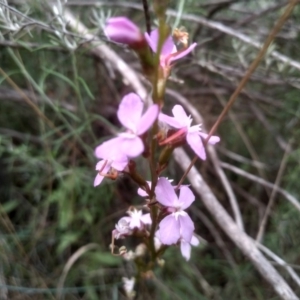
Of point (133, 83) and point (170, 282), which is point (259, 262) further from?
point (133, 83)

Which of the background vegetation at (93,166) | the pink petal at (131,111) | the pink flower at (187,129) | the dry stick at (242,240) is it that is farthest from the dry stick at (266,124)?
the pink petal at (131,111)

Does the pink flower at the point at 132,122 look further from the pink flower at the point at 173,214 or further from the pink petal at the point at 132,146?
the pink flower at the point at 173,214

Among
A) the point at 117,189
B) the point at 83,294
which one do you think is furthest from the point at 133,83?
the point at 83,294

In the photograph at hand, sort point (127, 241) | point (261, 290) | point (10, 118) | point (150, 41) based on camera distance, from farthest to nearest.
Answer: point (10, 118) < point (127, 241) < point (261, 290) < point (150, 41)

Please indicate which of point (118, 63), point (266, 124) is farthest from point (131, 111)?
point (266, 124)

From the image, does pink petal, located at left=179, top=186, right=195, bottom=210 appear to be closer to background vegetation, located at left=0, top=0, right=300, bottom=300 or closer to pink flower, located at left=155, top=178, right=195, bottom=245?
pink flower, located at left=155, top=178, right=195, bottom=245

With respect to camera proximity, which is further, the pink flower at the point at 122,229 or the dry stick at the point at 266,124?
the dry stick at the point at 266,124

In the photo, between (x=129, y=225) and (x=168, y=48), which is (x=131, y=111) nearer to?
(x=168, y=48)
